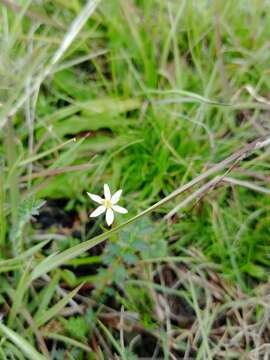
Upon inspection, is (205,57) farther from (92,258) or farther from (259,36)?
(92,258)

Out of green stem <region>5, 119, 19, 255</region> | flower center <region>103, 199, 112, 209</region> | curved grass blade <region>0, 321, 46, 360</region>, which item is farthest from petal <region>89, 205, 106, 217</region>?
curved grass blade <region>0, 321, 46, 360</region>

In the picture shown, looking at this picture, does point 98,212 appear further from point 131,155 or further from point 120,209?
point 131,155

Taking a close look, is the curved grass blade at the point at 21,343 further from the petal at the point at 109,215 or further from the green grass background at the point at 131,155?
the petal at the point at 109,215

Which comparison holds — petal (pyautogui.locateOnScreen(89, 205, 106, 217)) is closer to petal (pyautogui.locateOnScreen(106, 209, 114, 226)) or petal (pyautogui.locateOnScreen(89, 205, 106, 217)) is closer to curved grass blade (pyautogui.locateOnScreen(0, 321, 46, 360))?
petal (pyautogui.locateOnScreen(106, 209, 114, 226))

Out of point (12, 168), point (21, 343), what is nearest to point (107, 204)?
point (12, 168)

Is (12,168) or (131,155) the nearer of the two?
(12,168)

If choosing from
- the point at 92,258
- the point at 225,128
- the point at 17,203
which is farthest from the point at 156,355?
the point at 225,128

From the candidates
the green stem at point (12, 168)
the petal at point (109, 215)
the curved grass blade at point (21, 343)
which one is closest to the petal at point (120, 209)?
the petal at point (109, 215)

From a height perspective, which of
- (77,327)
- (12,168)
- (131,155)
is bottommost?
(77,327)

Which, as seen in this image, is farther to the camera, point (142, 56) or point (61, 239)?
point (142, 56)

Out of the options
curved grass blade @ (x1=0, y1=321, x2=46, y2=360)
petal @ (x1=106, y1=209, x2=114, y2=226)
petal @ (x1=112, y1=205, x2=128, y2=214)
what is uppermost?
petal @ (x1=112, y1=205, x2=128, y2=214)

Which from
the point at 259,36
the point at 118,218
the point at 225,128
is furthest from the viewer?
the point at 259,36
